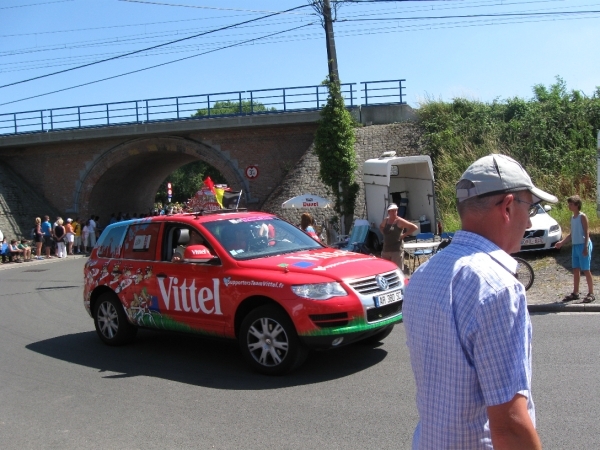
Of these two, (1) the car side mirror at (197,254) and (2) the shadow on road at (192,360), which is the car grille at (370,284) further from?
(1) the car side mirror at (197,254)

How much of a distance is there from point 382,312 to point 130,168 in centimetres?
3162

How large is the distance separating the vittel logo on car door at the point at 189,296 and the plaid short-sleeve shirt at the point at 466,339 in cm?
569

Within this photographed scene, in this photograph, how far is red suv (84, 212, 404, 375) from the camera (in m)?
7.00

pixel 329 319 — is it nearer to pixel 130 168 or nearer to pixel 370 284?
pixel 370 284

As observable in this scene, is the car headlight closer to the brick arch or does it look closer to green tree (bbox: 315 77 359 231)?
green tree (bbox: 315 77 359 231)

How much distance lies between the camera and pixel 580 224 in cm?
1042

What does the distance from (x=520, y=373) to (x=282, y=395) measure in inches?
190

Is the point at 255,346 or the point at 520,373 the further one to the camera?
the point at 255,346

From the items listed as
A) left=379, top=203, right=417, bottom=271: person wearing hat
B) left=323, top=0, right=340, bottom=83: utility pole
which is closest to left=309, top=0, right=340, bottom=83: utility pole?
left=323, top=0, right=340, bottom=83: utility pole

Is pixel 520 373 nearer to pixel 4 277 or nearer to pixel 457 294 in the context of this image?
pixel 457 294

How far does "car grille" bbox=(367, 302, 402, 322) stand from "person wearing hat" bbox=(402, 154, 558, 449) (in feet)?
15.8

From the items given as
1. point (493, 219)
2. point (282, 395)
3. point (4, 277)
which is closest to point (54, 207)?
point (4, 277)

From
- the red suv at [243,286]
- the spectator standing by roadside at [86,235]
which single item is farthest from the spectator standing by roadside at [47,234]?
the red suv at [243,286]

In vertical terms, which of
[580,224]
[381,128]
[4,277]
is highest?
[381,128]
